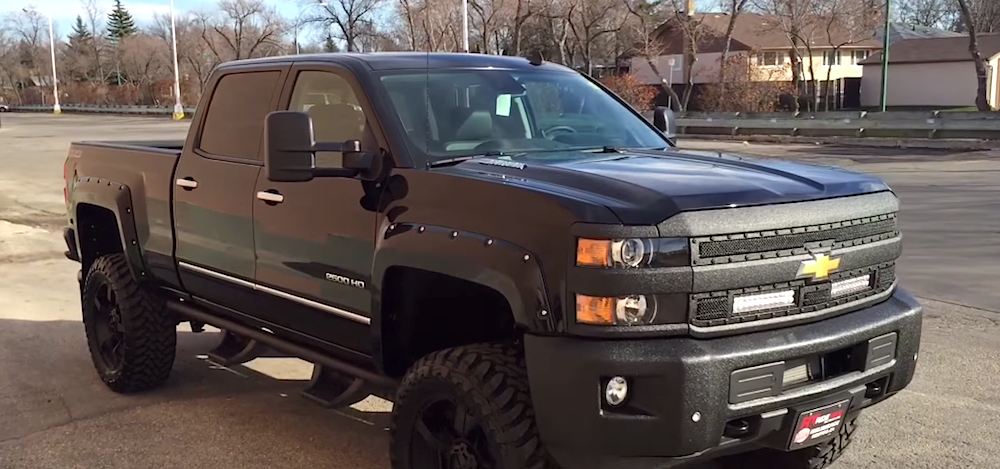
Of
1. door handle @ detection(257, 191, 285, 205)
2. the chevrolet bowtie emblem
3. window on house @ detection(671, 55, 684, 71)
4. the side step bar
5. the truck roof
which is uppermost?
window on house @ detection(671, 55, 684, 71)

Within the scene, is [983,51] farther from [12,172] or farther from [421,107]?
[421,107]

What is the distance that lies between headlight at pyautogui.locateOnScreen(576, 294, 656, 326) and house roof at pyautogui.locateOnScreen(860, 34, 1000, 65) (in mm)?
58178

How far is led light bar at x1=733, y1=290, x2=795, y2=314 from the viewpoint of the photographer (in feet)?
10.2

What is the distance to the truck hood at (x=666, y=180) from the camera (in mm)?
3076

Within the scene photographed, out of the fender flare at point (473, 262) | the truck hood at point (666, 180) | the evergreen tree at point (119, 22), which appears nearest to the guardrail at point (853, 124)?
the truck hood at point (666, 180)

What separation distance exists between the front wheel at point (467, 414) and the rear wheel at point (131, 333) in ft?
8.15

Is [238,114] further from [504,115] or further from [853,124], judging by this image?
[853,124]

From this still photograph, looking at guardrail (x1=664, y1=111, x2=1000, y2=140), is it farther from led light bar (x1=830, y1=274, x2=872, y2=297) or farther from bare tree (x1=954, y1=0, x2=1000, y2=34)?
bare tree (x1=954, y1=0, x2=1000, y2=34)

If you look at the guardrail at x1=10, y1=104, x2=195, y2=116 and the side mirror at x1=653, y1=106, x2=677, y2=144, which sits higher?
the side mirror at x1=653, y1=106, x2=677, y2=144

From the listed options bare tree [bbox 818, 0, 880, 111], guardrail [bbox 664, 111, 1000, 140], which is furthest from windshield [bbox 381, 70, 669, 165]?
bare tree [bbox 818, 0, 880, 111]

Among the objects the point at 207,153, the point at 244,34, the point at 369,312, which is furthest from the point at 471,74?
the point at 244,34

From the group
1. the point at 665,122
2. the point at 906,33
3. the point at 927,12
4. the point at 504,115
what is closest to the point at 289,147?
the point at 504,115

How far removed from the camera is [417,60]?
4457 mm

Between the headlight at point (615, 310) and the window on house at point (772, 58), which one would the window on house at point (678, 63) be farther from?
the headlight at point (615, 310)
